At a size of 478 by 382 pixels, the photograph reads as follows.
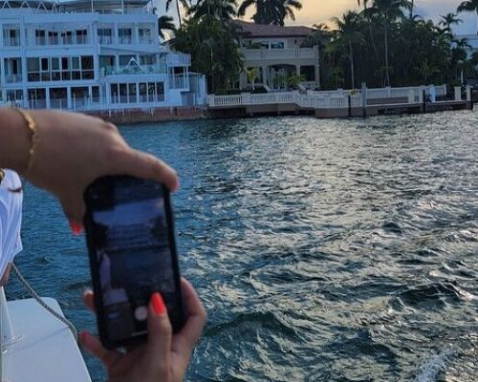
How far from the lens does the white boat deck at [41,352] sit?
3.35m

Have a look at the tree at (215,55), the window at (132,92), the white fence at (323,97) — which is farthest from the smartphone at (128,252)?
the tree at (215,55)

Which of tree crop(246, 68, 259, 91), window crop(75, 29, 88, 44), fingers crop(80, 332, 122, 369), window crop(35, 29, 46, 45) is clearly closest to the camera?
fingers crop(80, 332, 122, 369)

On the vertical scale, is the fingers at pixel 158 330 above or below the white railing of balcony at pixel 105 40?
below

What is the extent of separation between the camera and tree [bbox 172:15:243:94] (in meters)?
61.0

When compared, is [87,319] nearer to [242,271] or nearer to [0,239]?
[242,271]

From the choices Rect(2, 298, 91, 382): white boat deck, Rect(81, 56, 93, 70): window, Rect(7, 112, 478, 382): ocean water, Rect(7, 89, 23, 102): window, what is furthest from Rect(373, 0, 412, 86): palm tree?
Rect(2, 298, 91, 382): white boat deck

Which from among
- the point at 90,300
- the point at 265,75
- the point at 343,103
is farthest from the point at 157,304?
the point at 265,75

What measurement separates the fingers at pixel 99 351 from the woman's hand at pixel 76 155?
1.07 feet

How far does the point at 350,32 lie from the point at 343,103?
17967mm

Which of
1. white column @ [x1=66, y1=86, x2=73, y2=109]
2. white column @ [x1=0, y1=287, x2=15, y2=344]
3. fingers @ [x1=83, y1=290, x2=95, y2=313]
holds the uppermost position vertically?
white column @ [x1=66, y1=86, x2=73, y2=109]

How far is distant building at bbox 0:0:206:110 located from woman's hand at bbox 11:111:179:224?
5533cm

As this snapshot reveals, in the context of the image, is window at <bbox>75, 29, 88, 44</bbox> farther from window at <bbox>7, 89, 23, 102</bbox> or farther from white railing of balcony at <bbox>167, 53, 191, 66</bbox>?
white railing of balcony at <bbox>167, 53, 191, 66</bbox>

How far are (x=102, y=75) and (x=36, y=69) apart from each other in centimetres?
545

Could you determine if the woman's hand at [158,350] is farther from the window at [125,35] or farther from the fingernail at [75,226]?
the window at [125,35]
